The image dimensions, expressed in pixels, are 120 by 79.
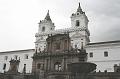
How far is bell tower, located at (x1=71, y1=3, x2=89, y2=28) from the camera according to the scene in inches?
2080

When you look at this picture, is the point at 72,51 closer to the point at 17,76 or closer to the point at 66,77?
the point at 66,77

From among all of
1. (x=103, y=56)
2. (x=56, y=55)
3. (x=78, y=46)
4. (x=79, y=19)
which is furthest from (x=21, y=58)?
(x=103, y=56)

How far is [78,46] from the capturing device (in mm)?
50406

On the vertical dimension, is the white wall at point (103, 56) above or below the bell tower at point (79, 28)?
below

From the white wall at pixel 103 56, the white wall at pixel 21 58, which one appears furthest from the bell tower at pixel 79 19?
the white wall at pixel 21 58

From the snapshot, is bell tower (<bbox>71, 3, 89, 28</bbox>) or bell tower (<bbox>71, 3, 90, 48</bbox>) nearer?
bell tower (<bbox>71, 3, 90, 48</bbox>)

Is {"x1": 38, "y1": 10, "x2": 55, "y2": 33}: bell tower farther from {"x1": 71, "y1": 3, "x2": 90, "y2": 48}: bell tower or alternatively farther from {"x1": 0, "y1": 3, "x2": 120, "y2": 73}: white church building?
{"x1": 71, "y1": 3, "x2": 90, "y2": 48}: bell tower

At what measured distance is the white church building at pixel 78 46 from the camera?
45.4 metres

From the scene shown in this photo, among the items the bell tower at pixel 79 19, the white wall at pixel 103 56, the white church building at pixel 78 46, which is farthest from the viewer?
the bell tower at pixel 79 19

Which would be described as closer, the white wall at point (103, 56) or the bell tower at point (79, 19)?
the white wall at point (103, 56)

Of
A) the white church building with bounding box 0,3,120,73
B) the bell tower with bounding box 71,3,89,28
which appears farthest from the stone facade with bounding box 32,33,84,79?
the bell tower with bounding box 71,3,89,28

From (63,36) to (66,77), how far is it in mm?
13502

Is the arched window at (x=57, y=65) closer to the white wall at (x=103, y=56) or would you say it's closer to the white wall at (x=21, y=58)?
the white wall at (x=21, y=58)

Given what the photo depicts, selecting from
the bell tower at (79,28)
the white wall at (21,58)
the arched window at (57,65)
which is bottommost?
the arched window at (57,65)
